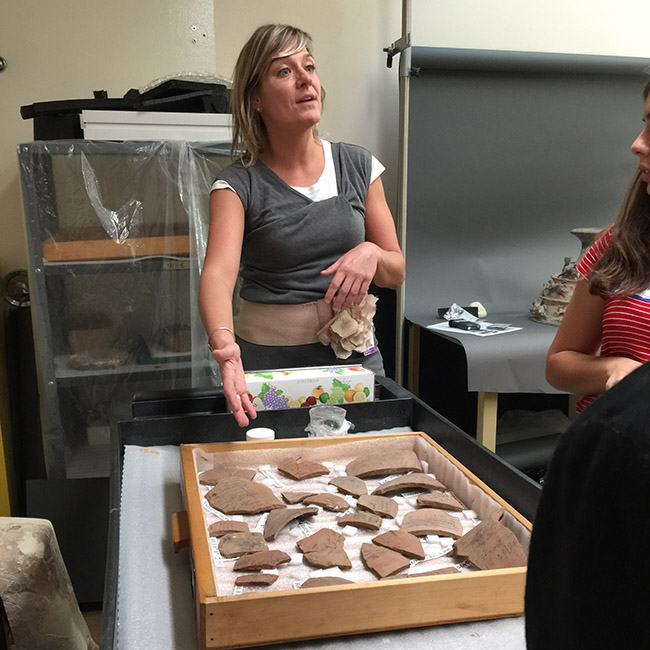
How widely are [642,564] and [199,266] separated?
213cm

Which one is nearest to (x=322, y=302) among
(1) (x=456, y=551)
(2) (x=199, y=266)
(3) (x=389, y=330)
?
(1) (x=456, y=551)

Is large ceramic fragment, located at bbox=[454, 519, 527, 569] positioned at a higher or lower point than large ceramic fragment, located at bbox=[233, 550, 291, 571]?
higher

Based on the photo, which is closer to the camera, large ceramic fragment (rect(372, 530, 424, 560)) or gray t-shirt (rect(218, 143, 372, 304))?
large ceramic fragment (rect(372, 530, 424, 560))

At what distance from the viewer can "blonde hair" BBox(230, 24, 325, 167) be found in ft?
4.50

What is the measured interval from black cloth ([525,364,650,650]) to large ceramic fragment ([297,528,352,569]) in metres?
0.51

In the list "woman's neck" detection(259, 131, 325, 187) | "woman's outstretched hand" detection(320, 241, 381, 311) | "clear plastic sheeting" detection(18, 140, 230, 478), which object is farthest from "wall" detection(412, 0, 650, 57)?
"woman's outstretched hand" detection(320, 241, 381, 311)

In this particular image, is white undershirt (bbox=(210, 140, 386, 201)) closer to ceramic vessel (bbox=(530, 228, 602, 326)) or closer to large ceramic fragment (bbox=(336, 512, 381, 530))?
large ceramic fragment (bbox=(336, 512, 381, 530))

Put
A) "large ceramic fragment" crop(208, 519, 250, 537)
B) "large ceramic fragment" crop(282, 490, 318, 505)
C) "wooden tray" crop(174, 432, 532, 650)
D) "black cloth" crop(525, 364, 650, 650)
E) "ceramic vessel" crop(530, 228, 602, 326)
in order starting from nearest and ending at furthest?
"black cloth" crop(525, 364, 650, 650), "wooden tray" crop(174, 432, 532, 650), "large ceramic fragment" crop(208, 519, 250, 537), "large ceramic fragment" crop(282, 490, 318, 505), "ceramic vessel" crop(530, 228, 602, 326)

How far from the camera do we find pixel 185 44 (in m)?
2.56

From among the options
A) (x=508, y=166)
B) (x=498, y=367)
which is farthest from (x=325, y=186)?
(x=508, y=166)

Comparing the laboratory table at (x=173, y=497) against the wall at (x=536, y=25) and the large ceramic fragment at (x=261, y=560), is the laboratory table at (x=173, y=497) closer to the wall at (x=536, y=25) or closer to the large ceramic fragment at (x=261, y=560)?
the large ceramic fragment at (x=261, y=560)

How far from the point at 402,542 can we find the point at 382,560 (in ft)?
0.16

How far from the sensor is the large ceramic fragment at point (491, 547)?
2.42 ft

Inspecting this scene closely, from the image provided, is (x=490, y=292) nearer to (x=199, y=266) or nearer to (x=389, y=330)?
(x=389, y=330)
